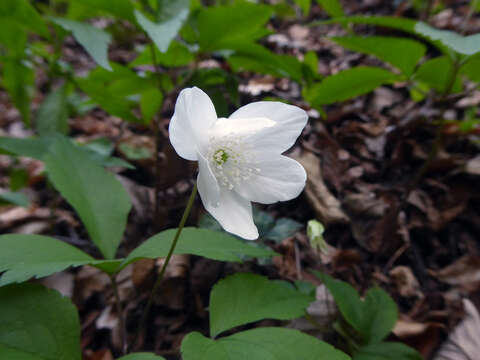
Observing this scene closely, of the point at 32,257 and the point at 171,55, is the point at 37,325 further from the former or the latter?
the point at 171,55

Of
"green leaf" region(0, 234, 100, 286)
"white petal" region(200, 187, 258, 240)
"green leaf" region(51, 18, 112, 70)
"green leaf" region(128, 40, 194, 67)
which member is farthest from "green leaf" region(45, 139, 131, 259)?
"green leaf" region(128, 40, 194, 67)

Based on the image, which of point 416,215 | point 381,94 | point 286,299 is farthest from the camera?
point 381,94

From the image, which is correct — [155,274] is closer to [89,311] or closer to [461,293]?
[89,311]

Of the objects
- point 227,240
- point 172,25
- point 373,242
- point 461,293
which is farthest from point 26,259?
point 461,293

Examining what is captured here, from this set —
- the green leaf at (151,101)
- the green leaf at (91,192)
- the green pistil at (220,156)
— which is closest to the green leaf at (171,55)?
the green leaf at (151,101)

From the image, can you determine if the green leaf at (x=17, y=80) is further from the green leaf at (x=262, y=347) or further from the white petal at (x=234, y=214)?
the green leaf at (x=262, y=347)

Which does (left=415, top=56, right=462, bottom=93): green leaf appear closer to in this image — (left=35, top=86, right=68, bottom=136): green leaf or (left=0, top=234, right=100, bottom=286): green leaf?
(left=0, top=234, right=100, bottom=286): green leaf
